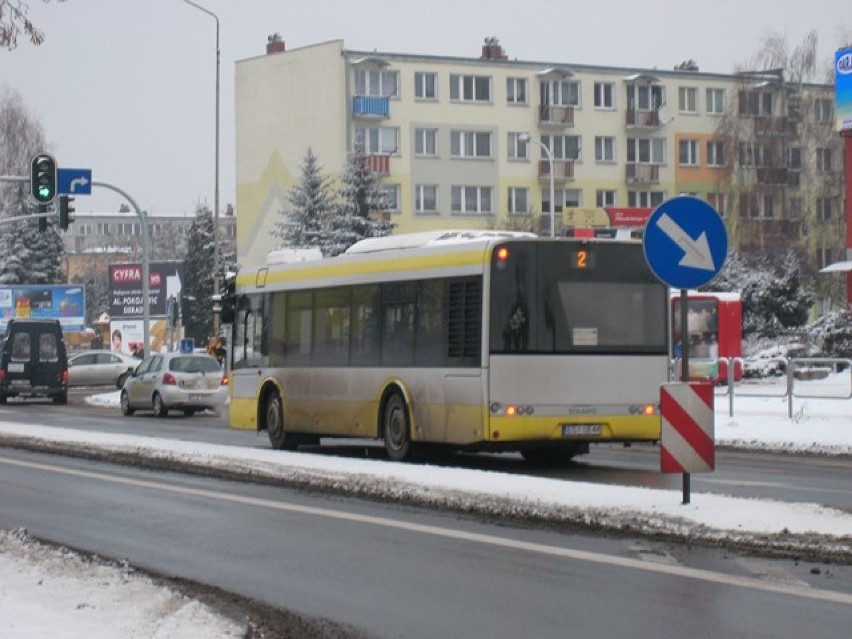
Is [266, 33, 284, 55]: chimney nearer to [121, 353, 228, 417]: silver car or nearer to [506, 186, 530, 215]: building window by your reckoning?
[506, 186, 530, 215]: building window

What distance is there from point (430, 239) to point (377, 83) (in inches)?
2932

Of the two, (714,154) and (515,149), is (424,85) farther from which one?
(714,154)

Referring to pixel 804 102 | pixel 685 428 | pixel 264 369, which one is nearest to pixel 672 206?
pixel 685 428

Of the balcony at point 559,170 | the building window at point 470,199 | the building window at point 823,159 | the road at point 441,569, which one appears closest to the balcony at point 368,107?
the building window at point 470,199

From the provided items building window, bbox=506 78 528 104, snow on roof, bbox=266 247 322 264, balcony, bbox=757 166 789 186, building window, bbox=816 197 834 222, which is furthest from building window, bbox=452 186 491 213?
snow on roof, bbox=266 247 322 264

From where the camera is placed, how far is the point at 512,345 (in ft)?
66.9

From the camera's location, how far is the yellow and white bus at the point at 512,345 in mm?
20391

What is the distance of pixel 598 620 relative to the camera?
358 inches

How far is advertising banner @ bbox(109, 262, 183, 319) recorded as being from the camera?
7738 cm

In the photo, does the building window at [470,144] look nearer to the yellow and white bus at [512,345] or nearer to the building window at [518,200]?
the building window at [518,200]

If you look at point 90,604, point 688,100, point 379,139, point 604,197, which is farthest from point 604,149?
point 90,604

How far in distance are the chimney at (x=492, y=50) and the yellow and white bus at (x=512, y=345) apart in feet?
263

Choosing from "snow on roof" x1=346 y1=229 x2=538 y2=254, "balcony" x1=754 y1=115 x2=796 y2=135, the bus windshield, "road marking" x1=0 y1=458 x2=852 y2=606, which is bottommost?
"road marking" x1=0 y1=458 x2=852 y2=606

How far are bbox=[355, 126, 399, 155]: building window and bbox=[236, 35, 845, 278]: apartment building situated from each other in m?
0.08
